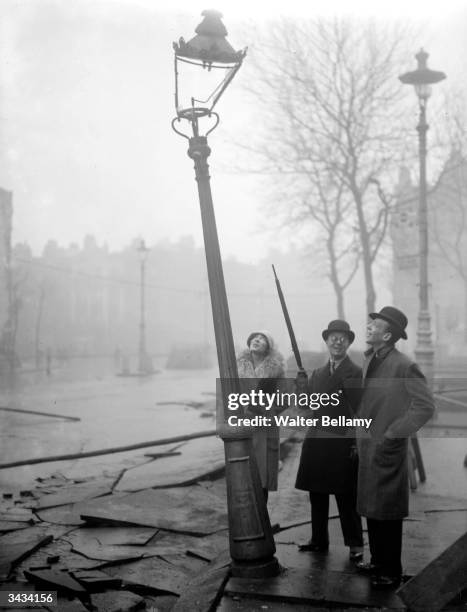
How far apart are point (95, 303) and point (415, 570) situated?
46160 millimetres

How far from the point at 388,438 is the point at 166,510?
10.7 ft

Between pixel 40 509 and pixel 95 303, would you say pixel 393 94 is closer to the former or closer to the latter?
pixel 40 509

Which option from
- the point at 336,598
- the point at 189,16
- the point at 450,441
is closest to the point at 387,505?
the point at 336,598

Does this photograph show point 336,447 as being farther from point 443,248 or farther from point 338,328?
point 443,248

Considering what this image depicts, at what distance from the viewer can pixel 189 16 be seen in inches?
239

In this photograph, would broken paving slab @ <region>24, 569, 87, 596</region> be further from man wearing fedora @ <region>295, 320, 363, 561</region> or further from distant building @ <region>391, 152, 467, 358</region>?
distant building @ <region>391, 152, 467, 358</region>

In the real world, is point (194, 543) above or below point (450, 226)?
below

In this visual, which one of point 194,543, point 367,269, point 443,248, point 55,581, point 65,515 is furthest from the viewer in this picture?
point 443,248

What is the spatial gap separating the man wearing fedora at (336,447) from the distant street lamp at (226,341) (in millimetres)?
561

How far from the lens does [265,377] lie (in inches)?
211

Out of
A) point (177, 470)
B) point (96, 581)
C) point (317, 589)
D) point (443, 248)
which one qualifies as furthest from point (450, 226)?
point (96, 581)

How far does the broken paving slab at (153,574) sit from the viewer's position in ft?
15.2

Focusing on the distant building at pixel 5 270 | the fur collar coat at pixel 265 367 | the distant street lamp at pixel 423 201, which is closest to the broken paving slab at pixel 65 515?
the fur collar coat at pixel 265 367

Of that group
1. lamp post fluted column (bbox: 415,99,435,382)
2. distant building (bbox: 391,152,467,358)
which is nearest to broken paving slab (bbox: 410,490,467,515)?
lamp post fluted column (bbox: 415,99,435,382)
